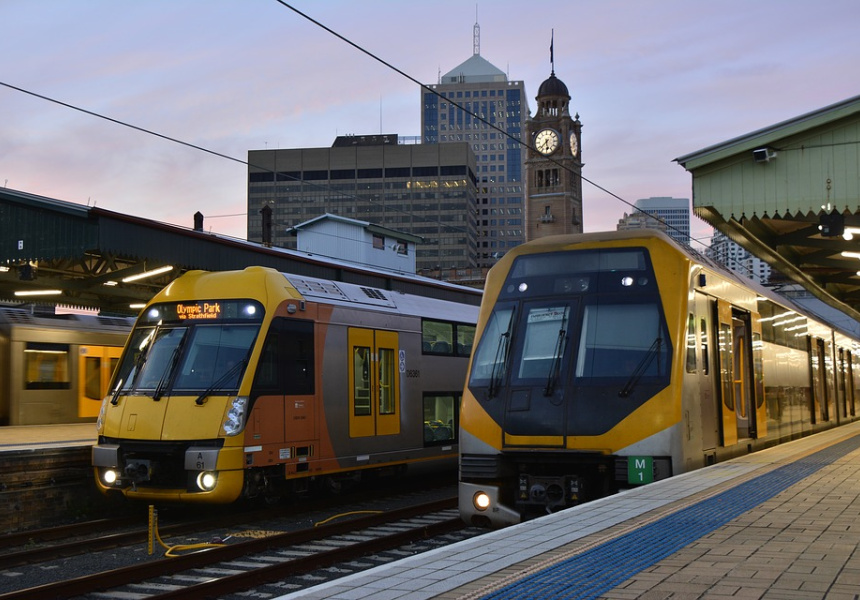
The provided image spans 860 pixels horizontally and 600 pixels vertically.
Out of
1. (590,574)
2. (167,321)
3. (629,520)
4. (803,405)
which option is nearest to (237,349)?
(167,321)

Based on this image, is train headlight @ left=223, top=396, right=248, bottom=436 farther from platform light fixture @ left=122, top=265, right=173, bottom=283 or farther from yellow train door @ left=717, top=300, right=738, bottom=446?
platform light fixture @ left=122, top=265, right=173, bottom=283

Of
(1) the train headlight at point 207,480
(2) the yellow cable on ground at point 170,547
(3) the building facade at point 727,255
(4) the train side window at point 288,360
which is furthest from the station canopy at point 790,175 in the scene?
(2) the yellow cable on ground at point 170,547

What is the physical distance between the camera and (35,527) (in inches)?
506

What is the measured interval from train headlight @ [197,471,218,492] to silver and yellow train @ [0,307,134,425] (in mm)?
11188

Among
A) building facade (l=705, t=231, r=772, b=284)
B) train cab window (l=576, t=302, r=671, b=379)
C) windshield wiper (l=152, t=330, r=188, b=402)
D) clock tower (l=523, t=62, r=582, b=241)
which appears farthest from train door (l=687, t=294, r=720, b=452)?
clock tower (l=523, t=62, r=582, b=241)

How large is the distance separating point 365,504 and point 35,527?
495 cm

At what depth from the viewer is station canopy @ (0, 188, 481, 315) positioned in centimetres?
1655

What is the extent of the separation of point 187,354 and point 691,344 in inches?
263

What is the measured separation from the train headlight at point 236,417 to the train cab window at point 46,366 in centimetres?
1127

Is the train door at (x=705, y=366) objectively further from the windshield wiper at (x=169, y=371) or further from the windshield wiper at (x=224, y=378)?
the windshield wiper at (x=169, y=371)

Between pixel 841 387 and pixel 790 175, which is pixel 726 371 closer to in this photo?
pixel 790 175

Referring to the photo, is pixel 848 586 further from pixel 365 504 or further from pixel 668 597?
pixel 365 504

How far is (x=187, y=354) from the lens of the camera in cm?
1238

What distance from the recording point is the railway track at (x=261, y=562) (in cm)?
840
